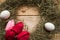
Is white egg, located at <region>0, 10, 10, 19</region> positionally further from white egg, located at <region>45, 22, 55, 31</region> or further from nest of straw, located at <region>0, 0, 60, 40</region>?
white egg, located at <region>45, 22, 55, 31</region>

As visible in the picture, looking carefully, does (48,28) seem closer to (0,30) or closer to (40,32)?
(40,32)

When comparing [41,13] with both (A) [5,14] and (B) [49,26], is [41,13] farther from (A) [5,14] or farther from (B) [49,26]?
(A) [5,14]

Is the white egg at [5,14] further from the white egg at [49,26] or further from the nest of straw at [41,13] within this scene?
the white egg at [49,26]

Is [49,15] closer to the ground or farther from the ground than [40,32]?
farther from the ground

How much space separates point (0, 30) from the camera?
1477 millimetres

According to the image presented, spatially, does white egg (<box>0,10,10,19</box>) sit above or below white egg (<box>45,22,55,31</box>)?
above

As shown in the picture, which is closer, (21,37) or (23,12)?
(21,37)

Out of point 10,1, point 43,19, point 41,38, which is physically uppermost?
point 10,1

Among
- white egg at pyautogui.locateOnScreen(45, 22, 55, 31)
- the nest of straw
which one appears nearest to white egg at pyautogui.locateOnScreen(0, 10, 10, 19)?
the nest of straw

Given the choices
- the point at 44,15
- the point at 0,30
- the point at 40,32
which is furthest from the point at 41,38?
the point at 0,30

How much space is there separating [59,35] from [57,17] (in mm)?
121

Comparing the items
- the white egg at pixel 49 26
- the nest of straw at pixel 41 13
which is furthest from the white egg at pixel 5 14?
the white egg at pixel 49 26

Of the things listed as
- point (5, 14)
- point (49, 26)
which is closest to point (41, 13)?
point (49, 26)

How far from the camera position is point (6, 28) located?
4.87ft
